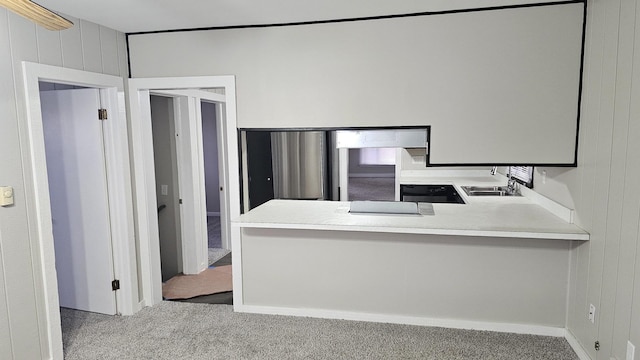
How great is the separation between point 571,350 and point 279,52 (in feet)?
9.46

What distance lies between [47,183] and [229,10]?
5.20 ft

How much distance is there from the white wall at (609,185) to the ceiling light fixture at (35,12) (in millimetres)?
2486

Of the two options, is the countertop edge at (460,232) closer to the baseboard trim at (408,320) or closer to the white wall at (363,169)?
the baseboard trim at (408,320)

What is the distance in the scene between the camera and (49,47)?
2.62 m

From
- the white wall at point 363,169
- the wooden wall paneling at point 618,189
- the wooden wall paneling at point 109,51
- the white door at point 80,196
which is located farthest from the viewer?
the white wall at point 363,169

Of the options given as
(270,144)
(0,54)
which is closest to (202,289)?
(270,144)

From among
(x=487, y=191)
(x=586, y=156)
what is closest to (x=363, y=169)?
(x=487, y=191)

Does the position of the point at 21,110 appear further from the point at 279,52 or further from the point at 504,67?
the point at 504,67

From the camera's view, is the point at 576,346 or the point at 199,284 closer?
the point at 576,346

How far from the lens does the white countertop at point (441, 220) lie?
2.64 metres

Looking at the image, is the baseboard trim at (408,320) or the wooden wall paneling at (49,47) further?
the baseboard trim at (408,320)

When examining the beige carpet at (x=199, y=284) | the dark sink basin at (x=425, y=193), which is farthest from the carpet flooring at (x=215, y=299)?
the dark sink basin at (x=425, y=193)

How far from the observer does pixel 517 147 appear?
2.85 metres

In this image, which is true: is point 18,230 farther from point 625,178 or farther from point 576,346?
point 576,346
